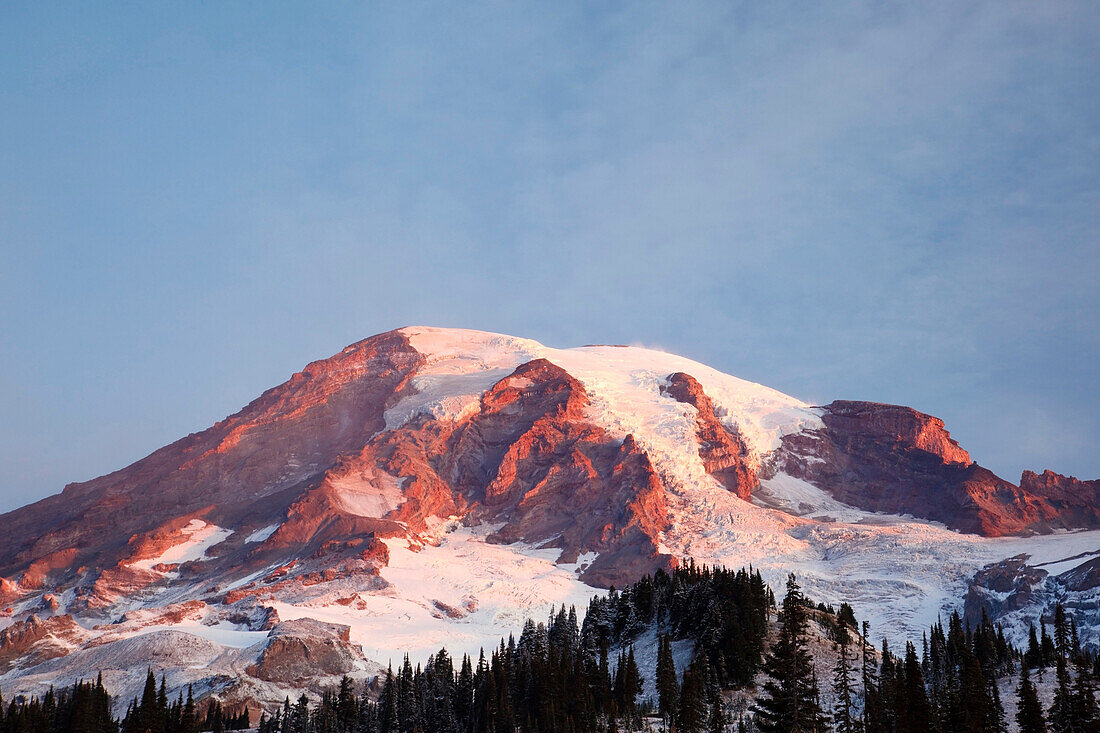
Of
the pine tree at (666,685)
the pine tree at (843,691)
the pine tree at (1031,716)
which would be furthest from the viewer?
the pine tree at (666,685)

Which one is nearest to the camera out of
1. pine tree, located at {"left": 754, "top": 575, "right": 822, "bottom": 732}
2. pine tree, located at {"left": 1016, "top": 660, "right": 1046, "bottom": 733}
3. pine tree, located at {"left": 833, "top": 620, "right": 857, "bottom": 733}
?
pine tree, located at {"left": 754, "top": 575, "right": 822, "bottom": 732}

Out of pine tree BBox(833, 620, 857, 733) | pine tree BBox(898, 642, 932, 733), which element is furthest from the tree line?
pine tree BBox(833, 620, 857, 733)

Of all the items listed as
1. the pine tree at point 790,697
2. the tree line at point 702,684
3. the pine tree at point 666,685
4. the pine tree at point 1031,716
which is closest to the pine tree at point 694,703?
the tree line at point 702,684

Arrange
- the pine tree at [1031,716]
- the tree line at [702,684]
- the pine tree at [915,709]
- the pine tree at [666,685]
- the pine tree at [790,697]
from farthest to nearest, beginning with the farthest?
the pine tree at [666,685], the tree line at [702,684], the pine tree at [1031,716], the pine tree at [915,709], the pine tree at [790,697]

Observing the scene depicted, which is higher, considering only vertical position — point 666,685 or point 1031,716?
point 666,685

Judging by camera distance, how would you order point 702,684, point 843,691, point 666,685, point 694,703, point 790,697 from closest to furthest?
point 790,697, point 843,691, point 694,703, point 702,684, point 666,685

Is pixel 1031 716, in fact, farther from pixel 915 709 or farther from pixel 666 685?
pixel 666 685

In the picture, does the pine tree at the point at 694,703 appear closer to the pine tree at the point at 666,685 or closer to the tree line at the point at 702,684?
the tree line at the point at 702,684

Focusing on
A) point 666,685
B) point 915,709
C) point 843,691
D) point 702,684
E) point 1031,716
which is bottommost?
point 1031,716

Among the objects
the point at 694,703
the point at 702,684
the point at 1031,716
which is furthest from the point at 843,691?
the point at 702,684

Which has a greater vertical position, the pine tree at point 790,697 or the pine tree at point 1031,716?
the pine tree at point 790,697

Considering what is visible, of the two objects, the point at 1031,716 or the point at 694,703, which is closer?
the point at 1031,716

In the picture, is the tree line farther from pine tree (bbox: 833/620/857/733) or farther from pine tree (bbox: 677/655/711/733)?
pine tree (bbox: 833/620/857/733)

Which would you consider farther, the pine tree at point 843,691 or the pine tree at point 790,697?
the pine tree at point 843,691
